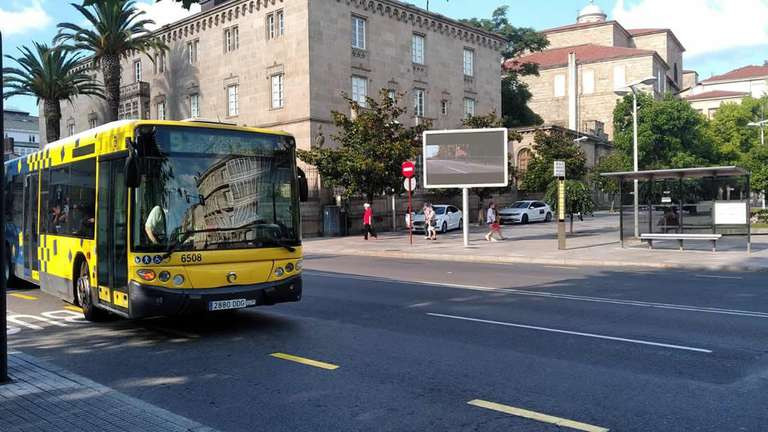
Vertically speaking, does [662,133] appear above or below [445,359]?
above

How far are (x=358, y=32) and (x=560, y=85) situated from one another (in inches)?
1806

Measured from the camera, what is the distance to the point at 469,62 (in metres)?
47.9

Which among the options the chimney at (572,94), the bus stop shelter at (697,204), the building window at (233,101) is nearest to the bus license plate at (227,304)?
the bus stop shelter at (697,204)

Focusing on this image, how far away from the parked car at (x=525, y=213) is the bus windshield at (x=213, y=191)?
34.8 meters

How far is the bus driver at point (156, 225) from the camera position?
8.02 m

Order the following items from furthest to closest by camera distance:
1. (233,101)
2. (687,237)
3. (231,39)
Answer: (233,101)
(231,39)
(687,237)

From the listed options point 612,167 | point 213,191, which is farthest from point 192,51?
point 213,191

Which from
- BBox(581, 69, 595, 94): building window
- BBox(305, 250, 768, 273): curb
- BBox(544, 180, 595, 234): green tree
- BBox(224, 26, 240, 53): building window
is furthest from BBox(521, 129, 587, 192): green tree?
BBox(581, 69, 595, 94): building window

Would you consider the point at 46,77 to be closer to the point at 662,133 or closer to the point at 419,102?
the point at 419,102

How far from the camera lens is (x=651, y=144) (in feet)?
173

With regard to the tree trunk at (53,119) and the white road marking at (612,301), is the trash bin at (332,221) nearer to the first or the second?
the tree trunk at (53,119)

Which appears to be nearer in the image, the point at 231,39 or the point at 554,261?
the point at 554,261

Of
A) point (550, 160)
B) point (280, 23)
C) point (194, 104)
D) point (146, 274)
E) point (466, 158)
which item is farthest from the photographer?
point (194, 104)

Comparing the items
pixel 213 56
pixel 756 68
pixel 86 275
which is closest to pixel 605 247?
pixel 86 275
